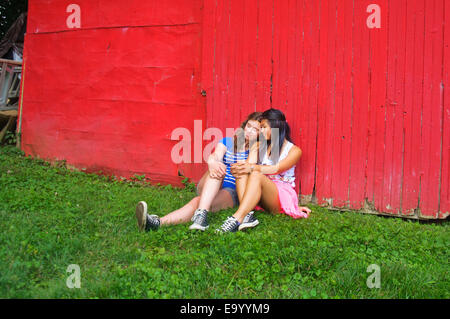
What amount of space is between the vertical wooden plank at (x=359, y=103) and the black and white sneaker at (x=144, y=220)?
2.34 meters

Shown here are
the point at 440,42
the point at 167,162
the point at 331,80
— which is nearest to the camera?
the point at 440,42

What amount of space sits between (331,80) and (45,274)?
3.57 meters

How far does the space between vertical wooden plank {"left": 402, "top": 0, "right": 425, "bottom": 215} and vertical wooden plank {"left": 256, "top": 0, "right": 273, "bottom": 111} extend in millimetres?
1566

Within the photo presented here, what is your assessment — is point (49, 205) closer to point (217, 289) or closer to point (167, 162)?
point (167, 162)

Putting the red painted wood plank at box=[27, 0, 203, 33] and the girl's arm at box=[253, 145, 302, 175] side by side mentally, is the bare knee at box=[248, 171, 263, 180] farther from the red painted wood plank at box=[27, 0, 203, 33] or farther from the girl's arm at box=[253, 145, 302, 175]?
the red painted wood plank at box=[27, 0, 203, 33]

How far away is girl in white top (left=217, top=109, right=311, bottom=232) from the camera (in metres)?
3.68

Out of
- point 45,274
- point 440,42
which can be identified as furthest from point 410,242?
point 45,274

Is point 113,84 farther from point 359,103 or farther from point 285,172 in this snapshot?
point 359,103

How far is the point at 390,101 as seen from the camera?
14.1ft

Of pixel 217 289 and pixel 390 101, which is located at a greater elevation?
pixel 390 101

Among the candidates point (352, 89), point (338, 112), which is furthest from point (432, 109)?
point (338, 112)

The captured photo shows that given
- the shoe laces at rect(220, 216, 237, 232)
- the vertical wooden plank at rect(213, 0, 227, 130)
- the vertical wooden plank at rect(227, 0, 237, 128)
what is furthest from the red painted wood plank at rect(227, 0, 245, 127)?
the shoe laces at rect(220, 216, 237, 232)

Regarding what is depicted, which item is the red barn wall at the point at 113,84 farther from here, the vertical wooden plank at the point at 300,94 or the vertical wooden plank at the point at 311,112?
the vertical wooden plank at the point at 311,112
